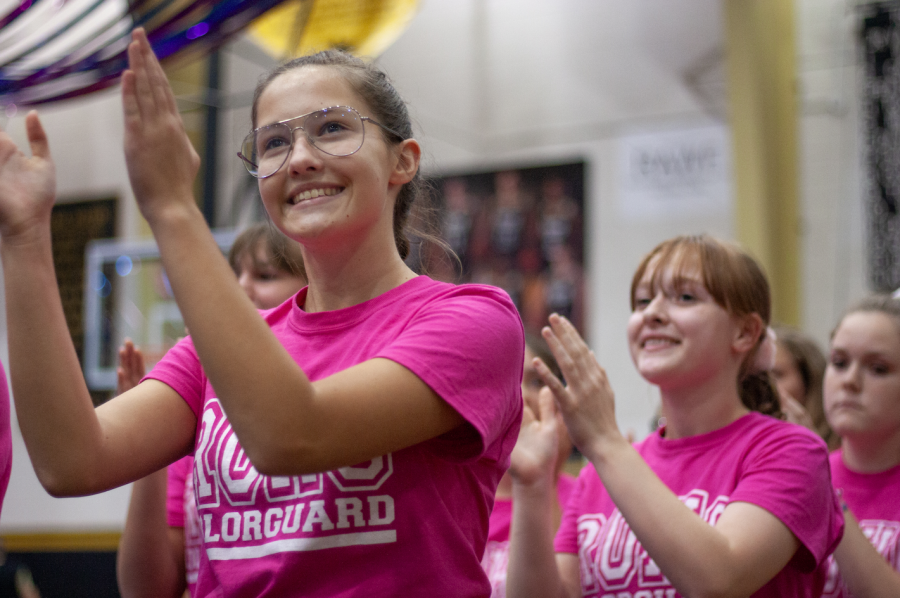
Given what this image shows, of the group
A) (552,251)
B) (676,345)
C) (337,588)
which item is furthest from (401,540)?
(552,251)

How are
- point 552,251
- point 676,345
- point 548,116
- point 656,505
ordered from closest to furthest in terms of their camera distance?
point 656,505 < point 676,345 < point 552,251 < point 548,116

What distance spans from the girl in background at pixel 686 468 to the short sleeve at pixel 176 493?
66 cm

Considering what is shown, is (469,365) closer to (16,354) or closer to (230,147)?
(16,354)

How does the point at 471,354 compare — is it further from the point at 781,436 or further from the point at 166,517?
the point at 166,517

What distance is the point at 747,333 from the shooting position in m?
1.72

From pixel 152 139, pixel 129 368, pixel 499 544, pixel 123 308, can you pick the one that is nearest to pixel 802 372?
pixel 499 544

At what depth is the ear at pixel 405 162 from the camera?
3.90 feet

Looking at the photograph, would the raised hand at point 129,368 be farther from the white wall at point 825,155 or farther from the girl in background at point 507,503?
the white wall at point 825,155

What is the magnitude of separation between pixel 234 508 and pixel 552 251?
373 centimetres

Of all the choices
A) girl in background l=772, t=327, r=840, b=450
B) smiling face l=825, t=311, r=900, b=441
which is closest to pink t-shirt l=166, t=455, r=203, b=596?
smiling face l=825, t=311, r=900, b=441

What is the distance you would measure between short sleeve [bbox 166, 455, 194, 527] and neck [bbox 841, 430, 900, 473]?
4.78 feet

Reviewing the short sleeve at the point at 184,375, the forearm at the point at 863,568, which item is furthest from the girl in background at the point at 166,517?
the forearm at the point at 863,568

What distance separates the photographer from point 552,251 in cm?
→ 464

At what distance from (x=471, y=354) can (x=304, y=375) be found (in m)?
0.20
